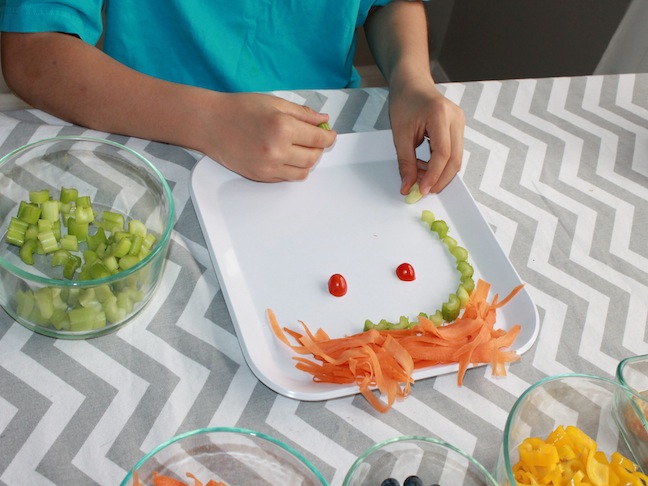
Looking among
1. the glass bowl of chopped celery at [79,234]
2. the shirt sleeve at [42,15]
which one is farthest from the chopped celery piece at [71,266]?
the shirt sleeve at [42,15]

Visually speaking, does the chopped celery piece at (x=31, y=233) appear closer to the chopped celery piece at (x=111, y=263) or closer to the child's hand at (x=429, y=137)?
the chopped celery piece at (x=111, y=263)

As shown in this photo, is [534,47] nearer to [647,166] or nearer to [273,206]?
[647,166]

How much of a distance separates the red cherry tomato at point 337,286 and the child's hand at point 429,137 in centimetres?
21

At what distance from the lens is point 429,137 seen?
107 cm

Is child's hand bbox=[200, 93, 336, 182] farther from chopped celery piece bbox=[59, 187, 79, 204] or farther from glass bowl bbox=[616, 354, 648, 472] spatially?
glass bowl bbox=[616, 354, 648, 472]

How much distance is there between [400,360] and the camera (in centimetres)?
81

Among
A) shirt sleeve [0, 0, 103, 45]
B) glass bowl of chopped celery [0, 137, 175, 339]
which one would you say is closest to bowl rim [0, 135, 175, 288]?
glass bowl of chopped celery [0, 137, 175, 339]

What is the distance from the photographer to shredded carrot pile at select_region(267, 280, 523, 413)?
31.8 inches

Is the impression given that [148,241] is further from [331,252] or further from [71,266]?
[331,252]

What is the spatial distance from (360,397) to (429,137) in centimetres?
43

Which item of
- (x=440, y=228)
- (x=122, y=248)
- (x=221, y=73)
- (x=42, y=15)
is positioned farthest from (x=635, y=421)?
(x=42, y=15)

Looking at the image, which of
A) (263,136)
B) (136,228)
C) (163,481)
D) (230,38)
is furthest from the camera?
(230,38)

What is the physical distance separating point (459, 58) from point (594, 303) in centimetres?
178

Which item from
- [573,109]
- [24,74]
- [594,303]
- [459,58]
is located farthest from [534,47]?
[24,74]
